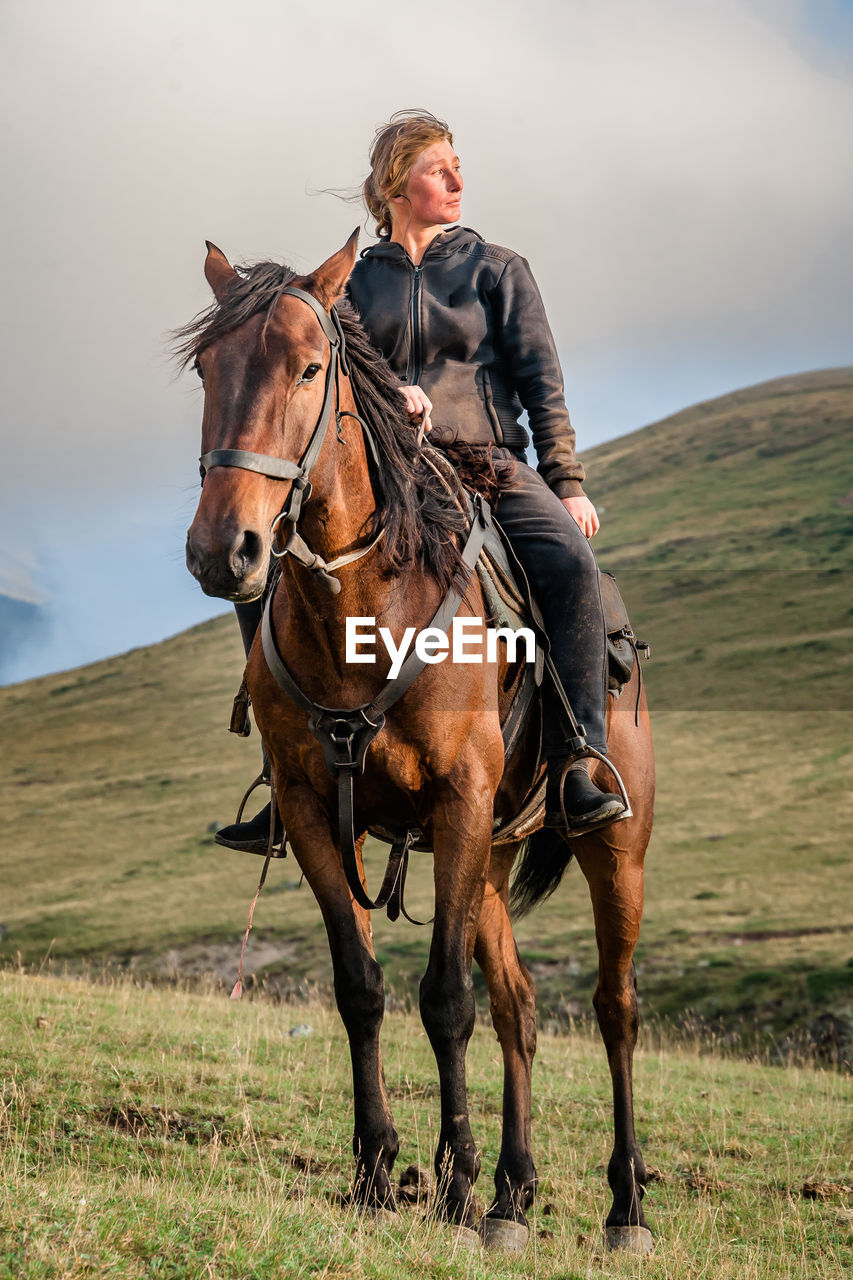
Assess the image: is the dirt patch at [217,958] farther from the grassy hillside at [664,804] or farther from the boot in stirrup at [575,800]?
the boot in stirrup at [575,800]

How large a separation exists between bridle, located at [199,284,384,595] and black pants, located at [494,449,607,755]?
1429 mm

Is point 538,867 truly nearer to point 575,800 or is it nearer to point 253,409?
point 575,800

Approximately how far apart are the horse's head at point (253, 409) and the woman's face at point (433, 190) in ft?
6.09

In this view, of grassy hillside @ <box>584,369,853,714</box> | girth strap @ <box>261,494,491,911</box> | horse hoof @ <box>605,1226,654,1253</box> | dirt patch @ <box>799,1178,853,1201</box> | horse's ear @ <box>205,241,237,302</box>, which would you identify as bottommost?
dirt patch @ <box>799,1178,853,1201</box>

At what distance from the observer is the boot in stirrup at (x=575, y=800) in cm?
654

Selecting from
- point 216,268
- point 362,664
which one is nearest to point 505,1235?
point 362,664

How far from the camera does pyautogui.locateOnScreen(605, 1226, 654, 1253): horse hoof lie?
6.67 metres

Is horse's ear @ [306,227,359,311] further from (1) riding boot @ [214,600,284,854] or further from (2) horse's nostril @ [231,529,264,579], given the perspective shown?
(1) riding boot @ [214,600,284,854]

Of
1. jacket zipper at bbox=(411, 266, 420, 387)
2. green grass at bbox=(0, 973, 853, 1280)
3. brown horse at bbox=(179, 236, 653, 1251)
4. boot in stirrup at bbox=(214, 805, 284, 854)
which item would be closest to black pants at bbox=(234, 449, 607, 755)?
brown horse at bbox=(179, 236, 653, 1251)

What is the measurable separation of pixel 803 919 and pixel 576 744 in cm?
2843

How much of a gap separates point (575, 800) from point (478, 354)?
2.61 m

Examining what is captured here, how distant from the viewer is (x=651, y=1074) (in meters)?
12.7

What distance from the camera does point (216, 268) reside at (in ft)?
17.5

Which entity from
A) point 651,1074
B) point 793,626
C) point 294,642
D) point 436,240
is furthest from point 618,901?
point 793,626
